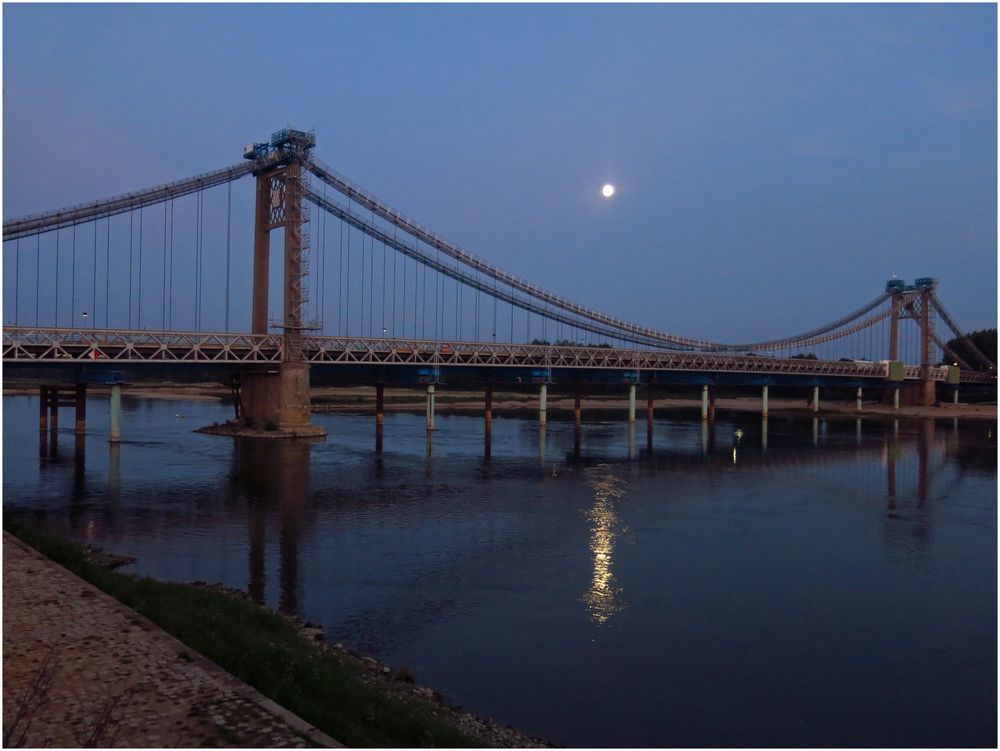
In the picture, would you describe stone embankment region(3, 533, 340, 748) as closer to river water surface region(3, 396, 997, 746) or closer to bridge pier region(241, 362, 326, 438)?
river water surface region(3, 396, 997, 746)

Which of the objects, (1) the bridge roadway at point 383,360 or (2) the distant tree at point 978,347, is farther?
(2) the distant tree at point 978,347

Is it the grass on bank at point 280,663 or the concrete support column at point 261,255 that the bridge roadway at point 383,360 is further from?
the grass on bank at point 280,663

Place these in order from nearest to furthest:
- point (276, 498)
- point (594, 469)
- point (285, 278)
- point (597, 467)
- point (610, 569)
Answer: point (610, 569) < point (276, 498) < point (594, 469) < point (597, 467) < point (285, 278)

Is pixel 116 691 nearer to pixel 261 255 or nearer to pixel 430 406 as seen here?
pixel 261 255

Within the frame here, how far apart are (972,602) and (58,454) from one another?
40998 millimetres

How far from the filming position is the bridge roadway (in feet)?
137

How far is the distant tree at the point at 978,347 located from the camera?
12750cm

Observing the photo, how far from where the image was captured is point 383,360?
54.7m

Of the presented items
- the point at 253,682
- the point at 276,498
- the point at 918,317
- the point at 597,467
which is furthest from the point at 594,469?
the point at 918,317

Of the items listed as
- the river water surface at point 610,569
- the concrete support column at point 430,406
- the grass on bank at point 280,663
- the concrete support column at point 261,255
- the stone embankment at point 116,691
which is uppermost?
the concrete support column at point 261,255

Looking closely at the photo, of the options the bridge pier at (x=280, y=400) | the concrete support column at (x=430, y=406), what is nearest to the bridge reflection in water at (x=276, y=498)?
the bridge pier at (x=280, y=400)

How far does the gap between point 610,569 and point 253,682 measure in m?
12.4

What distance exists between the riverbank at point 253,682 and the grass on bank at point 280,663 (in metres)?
0.02

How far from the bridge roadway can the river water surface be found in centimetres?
494
